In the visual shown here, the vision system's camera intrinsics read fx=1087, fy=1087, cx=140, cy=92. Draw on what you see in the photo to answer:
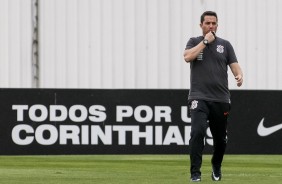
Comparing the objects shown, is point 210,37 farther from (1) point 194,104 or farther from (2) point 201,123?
(2) point 201,123

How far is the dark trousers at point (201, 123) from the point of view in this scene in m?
11.2

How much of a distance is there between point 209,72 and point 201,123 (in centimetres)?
54

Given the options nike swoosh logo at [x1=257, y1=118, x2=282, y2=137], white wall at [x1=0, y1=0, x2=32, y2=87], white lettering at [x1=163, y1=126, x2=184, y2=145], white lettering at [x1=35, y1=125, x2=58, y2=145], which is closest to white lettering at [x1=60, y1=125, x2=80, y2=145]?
white lettering at [x1=35, y1=125, x2=58, y2=145]

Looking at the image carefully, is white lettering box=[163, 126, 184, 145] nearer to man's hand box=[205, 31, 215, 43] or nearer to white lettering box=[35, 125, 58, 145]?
white lettering box=[35, 125, 58, 145]

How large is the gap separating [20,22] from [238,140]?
20.3 feet

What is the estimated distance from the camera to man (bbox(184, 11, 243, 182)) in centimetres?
1120

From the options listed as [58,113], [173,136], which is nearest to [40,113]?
[58,113]

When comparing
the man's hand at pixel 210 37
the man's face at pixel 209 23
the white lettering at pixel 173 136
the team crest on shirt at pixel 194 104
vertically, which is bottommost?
the white lettering at pixel 173 136

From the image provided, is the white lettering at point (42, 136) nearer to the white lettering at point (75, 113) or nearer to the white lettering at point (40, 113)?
the white lettering at point (40, 113)

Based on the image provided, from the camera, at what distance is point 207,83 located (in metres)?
11.3

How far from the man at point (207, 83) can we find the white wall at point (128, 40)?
13020 millimetres

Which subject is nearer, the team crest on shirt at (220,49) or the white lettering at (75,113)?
the team crest on shirt at (220,49)

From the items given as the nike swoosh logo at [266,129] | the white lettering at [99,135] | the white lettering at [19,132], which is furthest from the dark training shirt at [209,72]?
the nike swoosh logo at [266,129]

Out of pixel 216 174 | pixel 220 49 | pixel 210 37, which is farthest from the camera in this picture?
pixel 216 174
